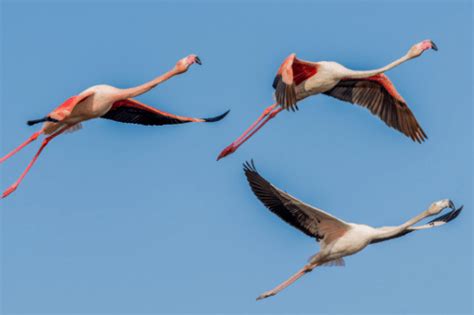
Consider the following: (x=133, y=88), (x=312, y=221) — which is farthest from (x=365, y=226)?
(x=133, y=88)

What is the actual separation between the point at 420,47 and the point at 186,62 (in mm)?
4814

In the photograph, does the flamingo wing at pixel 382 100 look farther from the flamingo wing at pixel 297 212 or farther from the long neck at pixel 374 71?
the flamingo wing at pixel 297 212

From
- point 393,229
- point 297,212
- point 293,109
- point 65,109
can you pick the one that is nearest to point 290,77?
point 293,109

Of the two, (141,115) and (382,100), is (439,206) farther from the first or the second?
(141,115)

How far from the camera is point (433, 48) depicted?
25844 millimetres

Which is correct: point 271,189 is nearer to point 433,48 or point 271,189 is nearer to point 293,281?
point 293,281

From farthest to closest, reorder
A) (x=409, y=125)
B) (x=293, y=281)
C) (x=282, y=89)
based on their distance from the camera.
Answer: (x=409, y=125) < (x=293, y=281) < (x=282, y=89)

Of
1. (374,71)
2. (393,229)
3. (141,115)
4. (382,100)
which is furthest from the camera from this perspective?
(382,100)

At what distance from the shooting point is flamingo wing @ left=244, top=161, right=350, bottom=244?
2430 centimetres

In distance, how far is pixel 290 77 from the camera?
24.0 metres

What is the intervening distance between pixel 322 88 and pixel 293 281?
3875 mm

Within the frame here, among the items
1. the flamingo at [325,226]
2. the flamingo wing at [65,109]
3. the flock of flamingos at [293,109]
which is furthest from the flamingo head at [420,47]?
the flamingo wing at [65,109]

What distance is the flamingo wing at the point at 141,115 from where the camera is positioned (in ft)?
87.4

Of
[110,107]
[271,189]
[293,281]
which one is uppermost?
[110,107]
